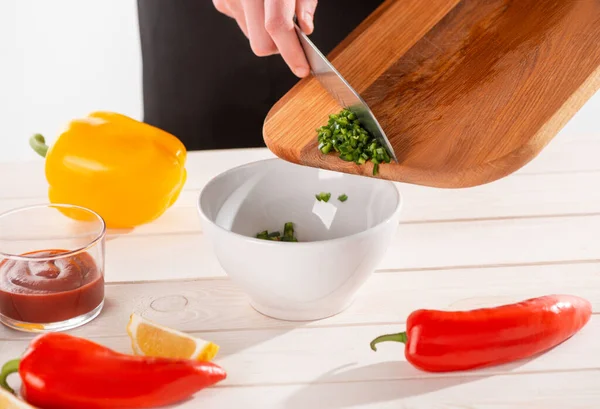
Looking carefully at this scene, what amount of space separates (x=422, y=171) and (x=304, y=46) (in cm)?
32

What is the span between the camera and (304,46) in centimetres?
142

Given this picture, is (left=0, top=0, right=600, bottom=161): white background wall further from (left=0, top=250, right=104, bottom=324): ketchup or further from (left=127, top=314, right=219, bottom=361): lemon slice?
(left=127, top=314, right=219, bottom=361): lemon slice

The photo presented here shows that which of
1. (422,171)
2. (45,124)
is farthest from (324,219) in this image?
(45,124)

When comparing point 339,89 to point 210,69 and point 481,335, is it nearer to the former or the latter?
point 481,335

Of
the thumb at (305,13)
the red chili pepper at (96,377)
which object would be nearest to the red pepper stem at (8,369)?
the red chili pepper at (96,377)

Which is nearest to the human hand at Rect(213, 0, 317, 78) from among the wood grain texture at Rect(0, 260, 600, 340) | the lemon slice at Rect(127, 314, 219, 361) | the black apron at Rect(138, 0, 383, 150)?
the wood grain texture at Rect(0, 260, 600, 340)

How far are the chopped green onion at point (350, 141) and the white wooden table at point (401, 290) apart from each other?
21cm

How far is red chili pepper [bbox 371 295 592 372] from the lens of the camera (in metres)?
1.13

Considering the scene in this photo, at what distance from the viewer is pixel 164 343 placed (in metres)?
1.17

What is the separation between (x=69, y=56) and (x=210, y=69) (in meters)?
2.36

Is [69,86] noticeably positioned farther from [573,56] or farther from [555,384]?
[555,384]

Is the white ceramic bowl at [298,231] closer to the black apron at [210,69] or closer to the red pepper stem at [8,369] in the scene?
the red pepper stem at [8,369]

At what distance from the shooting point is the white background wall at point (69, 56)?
167 inches

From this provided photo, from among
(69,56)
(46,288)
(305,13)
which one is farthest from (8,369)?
(69,56)
